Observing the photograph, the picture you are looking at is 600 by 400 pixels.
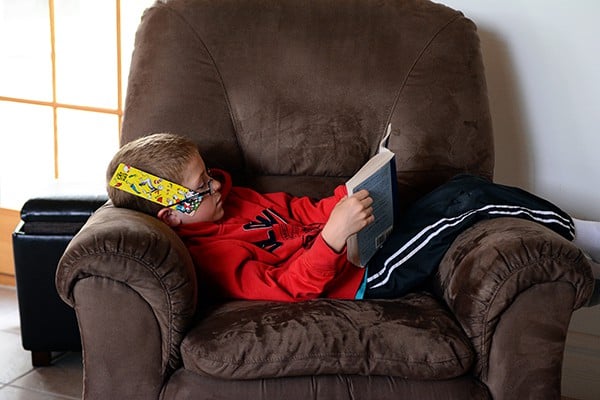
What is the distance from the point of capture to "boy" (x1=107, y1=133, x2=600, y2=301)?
191 centimetres

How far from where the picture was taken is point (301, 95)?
2.28 m

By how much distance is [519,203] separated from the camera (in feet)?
6.43

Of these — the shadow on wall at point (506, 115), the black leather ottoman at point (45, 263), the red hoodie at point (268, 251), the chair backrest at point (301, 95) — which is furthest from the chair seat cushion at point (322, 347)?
the shadow on wall at point (506, 115)

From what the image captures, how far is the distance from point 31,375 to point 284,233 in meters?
0.91

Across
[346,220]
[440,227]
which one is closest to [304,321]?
[346,220]

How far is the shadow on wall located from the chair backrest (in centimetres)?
41

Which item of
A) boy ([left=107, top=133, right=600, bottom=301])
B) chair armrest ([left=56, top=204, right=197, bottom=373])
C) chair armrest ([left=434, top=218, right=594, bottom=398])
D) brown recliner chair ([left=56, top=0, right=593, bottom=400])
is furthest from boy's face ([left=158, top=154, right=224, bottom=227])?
chair armrest ([left=434, top=218, right=594, bottom=398])

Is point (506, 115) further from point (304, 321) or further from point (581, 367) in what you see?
point (304, 321)

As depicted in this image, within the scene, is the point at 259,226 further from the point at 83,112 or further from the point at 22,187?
the point at 22,187

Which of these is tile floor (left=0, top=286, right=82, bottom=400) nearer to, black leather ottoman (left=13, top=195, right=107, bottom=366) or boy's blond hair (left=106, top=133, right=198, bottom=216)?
black leather ottoman (left=13, top=195, right=107, bottom=366)

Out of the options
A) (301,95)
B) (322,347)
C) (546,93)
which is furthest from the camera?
(546,93)

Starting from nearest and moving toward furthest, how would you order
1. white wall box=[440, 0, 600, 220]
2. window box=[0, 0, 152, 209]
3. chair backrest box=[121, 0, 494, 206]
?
chair backrest box=[121, 0, 494, 206], white wall box=[440, 0, 600, 220], window box=[0, 0, 152, 209]

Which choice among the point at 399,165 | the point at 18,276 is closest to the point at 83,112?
the point at 18,276

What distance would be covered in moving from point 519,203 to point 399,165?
0.41 m
